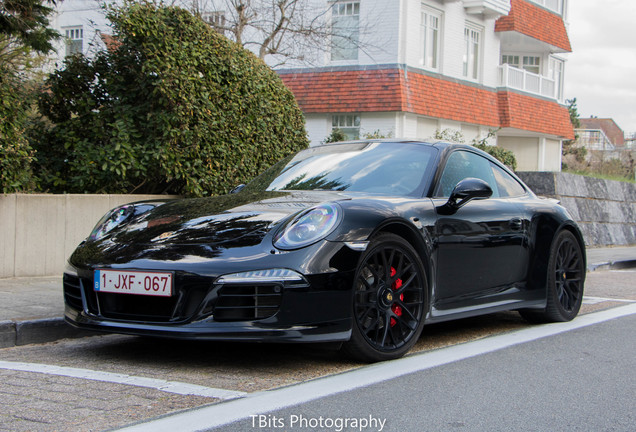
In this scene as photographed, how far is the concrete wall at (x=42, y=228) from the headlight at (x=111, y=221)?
2.93m

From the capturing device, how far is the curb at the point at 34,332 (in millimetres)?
5008

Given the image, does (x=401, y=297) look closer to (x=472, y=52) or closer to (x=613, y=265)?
(x=613, y=265)

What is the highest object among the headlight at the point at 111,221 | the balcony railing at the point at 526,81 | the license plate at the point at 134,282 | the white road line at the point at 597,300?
the balcony railing at the point at 526,81

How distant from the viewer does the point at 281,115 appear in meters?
9.88

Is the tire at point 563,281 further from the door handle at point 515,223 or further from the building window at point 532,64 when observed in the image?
the building window at point 532,64

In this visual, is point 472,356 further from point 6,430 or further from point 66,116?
point 66,116

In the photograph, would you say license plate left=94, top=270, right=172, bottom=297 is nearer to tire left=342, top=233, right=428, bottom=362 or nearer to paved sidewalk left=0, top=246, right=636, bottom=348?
tire left=342, top=233, right=428, bottom=362

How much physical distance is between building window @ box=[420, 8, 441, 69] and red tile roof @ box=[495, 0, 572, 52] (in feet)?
12.1

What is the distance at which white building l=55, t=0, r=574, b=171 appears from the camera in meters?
19.4

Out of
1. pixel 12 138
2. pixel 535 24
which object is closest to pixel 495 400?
pixel 12 138

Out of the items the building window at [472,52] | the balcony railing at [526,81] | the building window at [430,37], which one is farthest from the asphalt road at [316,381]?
the balcony railing at [526,81]

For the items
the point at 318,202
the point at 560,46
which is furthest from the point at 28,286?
the point at 560,46

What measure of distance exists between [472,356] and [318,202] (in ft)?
4.52

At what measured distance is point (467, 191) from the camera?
4.95 meters
